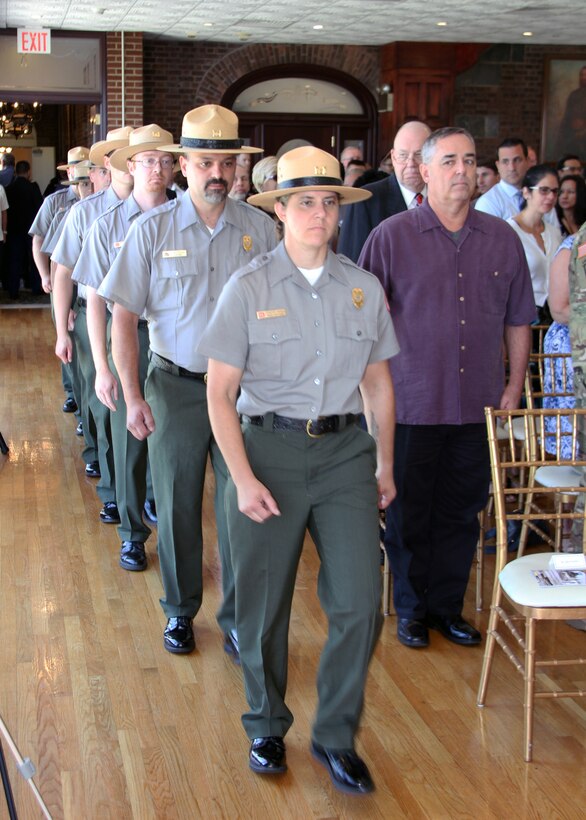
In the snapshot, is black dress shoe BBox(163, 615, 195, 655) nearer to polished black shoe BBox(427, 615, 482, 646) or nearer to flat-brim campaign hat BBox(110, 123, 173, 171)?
polished black shoe BBox(427, 615, 482, 646)

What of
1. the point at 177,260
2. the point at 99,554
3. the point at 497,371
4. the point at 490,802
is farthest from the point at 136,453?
the point at 490,802

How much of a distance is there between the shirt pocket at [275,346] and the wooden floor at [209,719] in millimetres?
719

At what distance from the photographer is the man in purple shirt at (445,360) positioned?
12.7ft

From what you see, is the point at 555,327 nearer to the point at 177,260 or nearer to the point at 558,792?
the point at 177,260

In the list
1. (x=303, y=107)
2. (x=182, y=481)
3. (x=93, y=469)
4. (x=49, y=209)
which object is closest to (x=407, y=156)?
(x=182, y=481)

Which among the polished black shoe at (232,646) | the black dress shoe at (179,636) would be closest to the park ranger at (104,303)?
the black dress shoe at (179,636)

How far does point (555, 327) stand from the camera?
16.1ft

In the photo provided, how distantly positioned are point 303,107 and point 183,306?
12543 millimetres

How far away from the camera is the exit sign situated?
13.9 meters

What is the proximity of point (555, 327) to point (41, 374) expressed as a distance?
6.16 m

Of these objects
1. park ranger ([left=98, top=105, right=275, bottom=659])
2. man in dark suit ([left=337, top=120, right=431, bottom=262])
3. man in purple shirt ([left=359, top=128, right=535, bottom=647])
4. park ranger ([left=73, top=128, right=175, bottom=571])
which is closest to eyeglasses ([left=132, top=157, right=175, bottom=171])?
park ranger ([left=73, top=128, right=175, bottom=571])

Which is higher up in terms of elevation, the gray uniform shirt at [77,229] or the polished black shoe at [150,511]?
the gray uniform shirt at [77,229]

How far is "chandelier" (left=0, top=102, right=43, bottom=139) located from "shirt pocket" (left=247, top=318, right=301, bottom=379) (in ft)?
64.2

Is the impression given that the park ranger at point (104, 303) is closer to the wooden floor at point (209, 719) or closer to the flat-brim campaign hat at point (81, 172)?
the wooden floor at point (209, 719)
